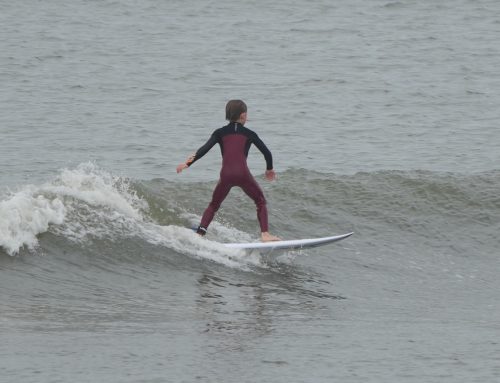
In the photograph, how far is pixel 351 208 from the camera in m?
15.4

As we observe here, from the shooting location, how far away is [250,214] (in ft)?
47.1

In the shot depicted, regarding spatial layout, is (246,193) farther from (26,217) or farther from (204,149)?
(26,217)

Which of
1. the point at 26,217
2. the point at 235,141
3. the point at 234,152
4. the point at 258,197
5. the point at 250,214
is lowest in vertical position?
the point at 250,214

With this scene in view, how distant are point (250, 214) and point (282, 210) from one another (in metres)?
0.74

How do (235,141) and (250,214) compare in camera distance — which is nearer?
(235,141)

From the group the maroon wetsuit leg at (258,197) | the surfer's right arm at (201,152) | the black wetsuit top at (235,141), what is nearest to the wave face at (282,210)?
the maroon wetsuit leg at (258,197)

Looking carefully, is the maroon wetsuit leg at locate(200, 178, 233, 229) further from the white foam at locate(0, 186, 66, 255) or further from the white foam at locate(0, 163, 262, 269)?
the white foam at locate(0, 186, 66, 255)

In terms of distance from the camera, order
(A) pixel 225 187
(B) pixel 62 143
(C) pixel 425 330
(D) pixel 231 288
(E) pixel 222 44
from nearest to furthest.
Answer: (C) pixel 425 330
(D) pixel 231 288
(A) pixel 225 187
(B) pixel 62 143
(E) pixel 222 44

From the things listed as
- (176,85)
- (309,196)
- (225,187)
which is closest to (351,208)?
(309,196)

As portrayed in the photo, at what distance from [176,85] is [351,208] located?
48.2ft

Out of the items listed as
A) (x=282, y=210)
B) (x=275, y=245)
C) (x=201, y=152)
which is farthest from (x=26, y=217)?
(x=282, y=210)

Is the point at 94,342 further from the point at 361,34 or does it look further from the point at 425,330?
the point at 361,34

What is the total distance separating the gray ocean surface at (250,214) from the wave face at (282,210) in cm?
3

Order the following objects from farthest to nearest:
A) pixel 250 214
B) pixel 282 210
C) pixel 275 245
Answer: pixel 282 210
pixel 250 214
pixel 275 245
